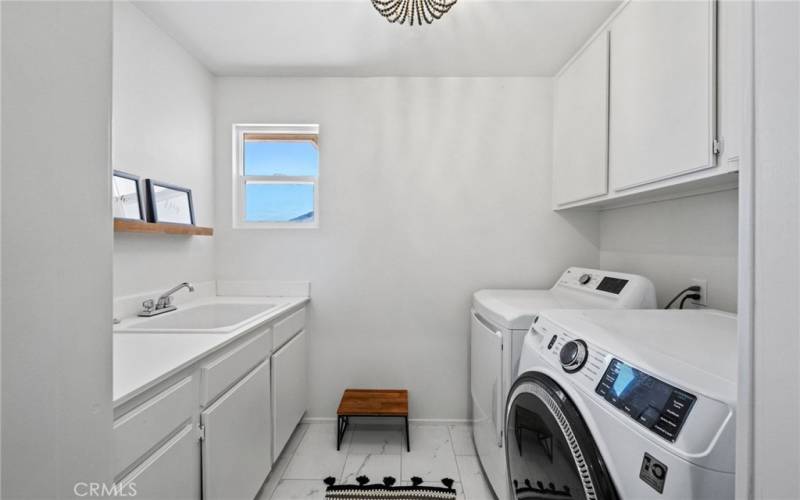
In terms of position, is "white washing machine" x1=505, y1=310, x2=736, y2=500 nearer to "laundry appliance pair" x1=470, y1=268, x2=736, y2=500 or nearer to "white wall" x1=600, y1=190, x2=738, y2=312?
"laundry appliance pair" x1=470, y1=268, x2=736, y2=500

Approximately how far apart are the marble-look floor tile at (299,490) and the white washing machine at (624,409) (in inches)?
42.0

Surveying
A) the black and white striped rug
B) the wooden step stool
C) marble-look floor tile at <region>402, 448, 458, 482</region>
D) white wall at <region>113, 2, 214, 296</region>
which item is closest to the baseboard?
the wooden step stool

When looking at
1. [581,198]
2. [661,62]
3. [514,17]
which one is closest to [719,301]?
[581,198]

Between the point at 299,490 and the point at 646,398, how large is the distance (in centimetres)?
176

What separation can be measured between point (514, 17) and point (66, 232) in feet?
6.80

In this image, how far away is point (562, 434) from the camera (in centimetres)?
83

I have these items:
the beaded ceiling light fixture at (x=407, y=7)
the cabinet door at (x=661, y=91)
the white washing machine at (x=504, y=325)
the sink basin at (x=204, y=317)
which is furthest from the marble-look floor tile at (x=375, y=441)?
the beaded ceiling light fixture at (x=407, y=7)

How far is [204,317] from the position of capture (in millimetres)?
1907

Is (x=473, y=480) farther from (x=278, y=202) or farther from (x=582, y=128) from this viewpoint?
(x=278, y=202)

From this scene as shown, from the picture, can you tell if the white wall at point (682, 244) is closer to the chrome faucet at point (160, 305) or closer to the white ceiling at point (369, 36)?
the white ceiling at point (369, 36)

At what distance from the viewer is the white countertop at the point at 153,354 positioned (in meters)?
0.85

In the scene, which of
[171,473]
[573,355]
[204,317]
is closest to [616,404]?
[573,355]

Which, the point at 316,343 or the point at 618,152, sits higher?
the point at 618,152

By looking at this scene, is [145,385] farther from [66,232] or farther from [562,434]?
[562,434]
